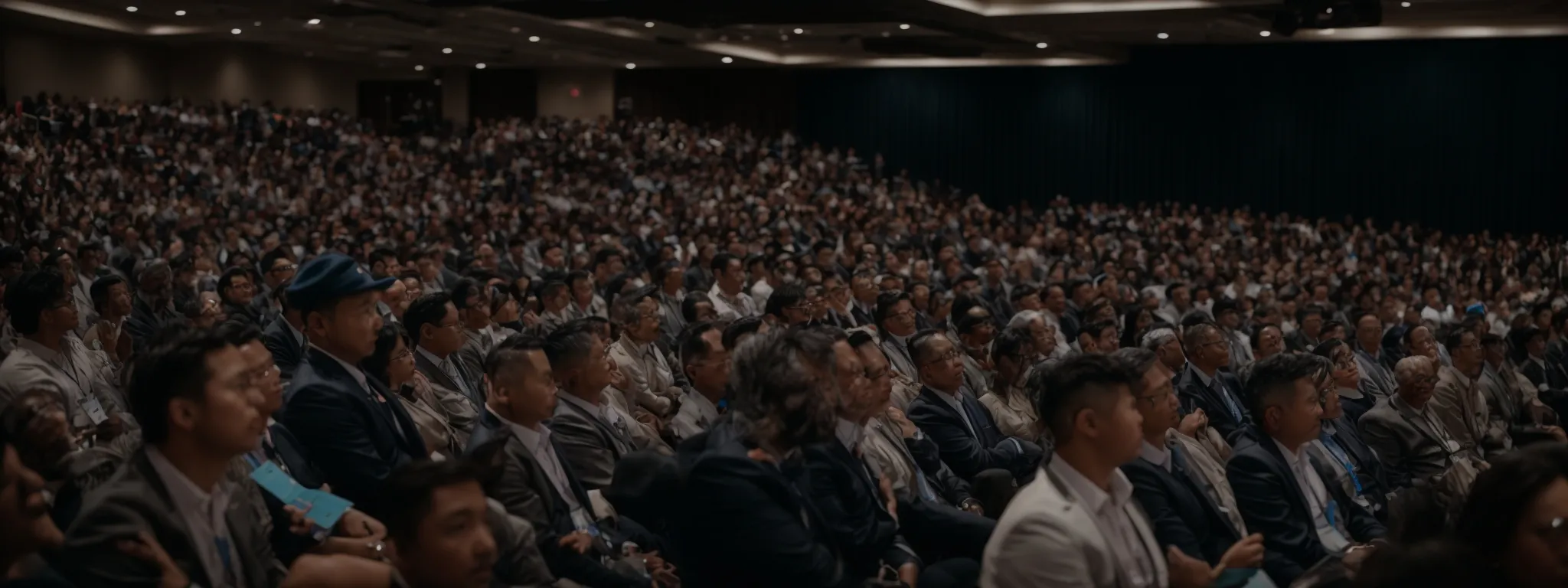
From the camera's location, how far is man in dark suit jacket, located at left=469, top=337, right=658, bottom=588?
2.99 metres

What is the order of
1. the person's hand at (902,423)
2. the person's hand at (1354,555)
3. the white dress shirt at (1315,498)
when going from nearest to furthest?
the person's hand at (1354,555) < the white dress shirt at (1315,498) < the person's hand at (902,423)

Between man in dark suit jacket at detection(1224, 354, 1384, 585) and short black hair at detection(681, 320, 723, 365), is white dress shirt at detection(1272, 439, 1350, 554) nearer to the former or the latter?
man in dark suit jacket at detection(1224, 354, 1384, 585)

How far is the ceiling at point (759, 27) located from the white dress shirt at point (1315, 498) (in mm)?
9085

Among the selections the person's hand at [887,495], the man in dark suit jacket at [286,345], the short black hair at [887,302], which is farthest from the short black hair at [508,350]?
the short black hair at [887,302]

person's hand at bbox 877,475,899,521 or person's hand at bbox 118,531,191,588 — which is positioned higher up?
person's hand at bbox 118,531,191,588

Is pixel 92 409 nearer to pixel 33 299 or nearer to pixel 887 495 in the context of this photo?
pixel 33 299

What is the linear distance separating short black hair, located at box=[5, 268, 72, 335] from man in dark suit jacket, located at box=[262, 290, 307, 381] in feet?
1.89

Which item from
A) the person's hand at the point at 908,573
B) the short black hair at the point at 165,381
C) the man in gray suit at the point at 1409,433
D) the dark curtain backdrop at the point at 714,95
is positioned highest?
the dark curtain backdrop at the point at 714,95

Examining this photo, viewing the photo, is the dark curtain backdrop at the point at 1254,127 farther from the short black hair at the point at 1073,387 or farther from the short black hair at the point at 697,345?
the short black hair at the point at 1073,387

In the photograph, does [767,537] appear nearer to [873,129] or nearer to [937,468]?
[937,468]

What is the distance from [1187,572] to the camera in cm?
260

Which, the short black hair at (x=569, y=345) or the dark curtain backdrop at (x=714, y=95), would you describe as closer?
the short black hair at (x=569, y=345)

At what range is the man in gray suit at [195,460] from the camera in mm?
2152

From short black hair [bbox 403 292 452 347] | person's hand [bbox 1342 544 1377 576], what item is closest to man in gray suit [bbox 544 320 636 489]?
short black hair [bbox 403 292 452 347]
